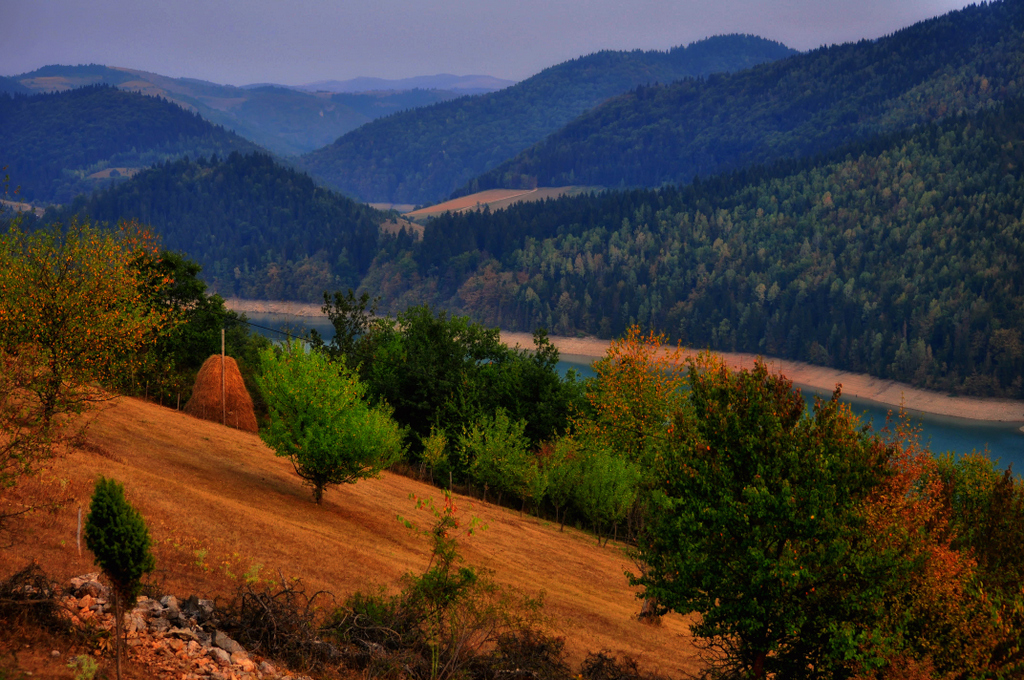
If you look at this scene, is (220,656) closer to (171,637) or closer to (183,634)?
(183,634)

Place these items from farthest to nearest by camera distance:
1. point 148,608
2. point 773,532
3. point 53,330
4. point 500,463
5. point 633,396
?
point 500,463 → point 633,396 → point 53,330 → point 773,532 → point 148,608

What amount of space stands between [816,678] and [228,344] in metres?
71.6

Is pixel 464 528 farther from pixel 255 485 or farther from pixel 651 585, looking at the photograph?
pixel 651 585

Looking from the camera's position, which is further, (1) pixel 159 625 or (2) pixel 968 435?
(2) pixel 968 435

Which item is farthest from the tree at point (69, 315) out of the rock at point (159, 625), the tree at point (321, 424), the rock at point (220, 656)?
the rock at point (220, 656)

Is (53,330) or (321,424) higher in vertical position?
(53,330)

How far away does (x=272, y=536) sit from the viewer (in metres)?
27.0

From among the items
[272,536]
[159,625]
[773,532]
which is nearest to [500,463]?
[272,536]

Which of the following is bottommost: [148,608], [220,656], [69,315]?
[220,656]

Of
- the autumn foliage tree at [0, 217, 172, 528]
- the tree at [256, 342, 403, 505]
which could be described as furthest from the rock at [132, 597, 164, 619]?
the tree at [256, 342, 403, 505]

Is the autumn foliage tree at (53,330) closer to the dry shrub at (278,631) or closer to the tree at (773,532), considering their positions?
the dry shrub at (278,631)

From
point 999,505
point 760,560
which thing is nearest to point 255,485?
point 760,560

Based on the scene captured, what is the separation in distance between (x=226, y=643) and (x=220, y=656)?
1.82 ft

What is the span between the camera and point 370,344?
253 ft
